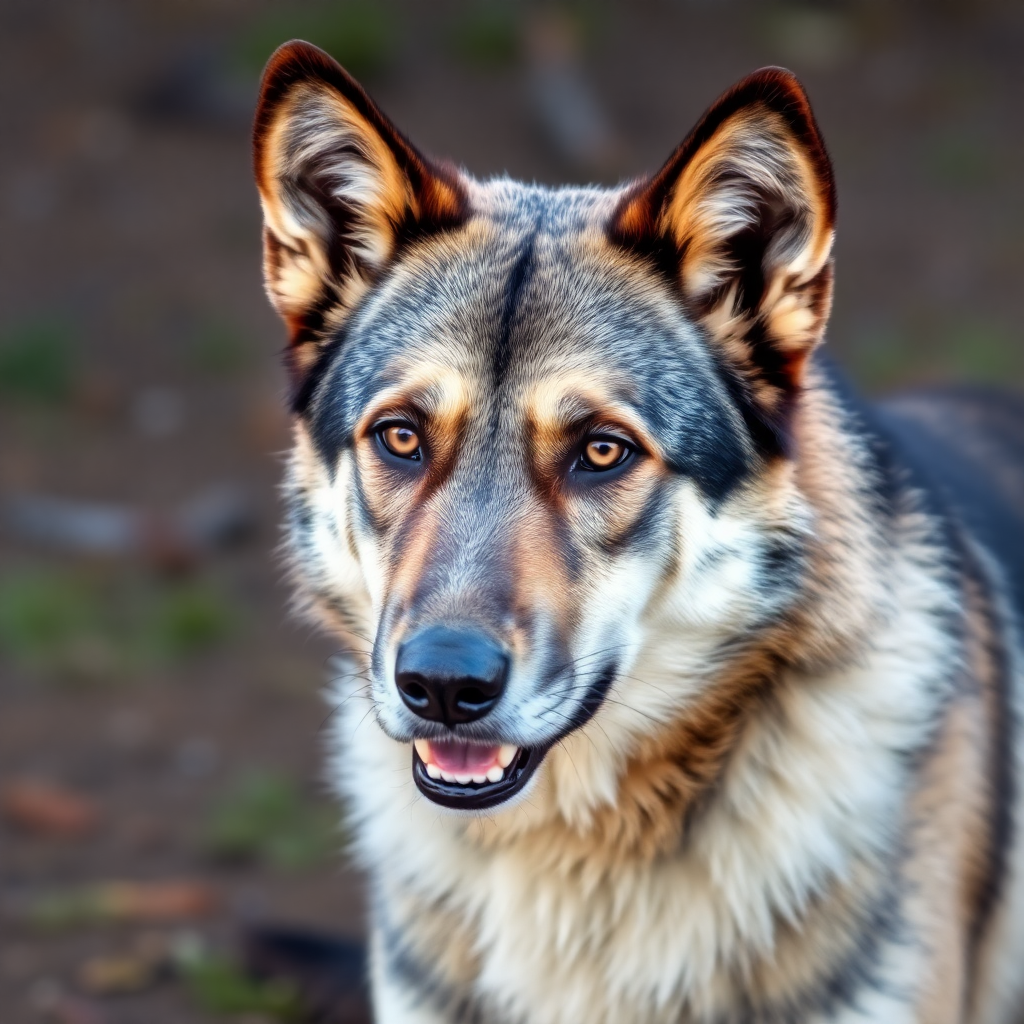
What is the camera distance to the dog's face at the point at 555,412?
2.78 metres

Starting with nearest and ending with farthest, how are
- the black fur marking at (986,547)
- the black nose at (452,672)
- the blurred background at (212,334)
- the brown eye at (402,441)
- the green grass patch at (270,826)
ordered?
the black nose at (452,672), the brown eye at (402,441), the black fur marking at (986,547), the blurred background at (212,334), the green grass patch at (270,826)

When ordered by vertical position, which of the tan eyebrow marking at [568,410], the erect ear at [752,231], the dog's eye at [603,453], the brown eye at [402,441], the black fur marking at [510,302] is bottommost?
A: the brown eye at [402,441]

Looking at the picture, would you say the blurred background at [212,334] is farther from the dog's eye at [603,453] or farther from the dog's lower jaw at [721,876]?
the dog's eye at [603,453]

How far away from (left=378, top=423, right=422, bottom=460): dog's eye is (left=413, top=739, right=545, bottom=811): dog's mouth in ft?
1.94

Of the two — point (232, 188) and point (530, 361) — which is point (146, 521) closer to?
point (232, 188)

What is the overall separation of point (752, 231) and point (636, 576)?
751mm

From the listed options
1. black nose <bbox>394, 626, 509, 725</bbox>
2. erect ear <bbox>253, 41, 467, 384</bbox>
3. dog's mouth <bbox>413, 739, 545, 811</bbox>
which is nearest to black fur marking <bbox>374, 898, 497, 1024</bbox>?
dog's mouth <bbox>413, 739, 545, 811</bbox>

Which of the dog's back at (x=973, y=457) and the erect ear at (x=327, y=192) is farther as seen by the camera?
the dog's back at (x=973, y=457)

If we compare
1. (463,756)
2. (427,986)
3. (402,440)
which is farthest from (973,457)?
(427,986)

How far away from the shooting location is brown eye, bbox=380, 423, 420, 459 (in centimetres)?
299

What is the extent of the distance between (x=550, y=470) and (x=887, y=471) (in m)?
0.83

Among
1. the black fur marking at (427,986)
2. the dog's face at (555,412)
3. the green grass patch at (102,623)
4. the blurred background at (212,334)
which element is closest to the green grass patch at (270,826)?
the blurred background at (212,334)

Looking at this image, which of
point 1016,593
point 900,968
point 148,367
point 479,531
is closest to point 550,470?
point 479,531

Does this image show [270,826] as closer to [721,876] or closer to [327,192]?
[721,876]
